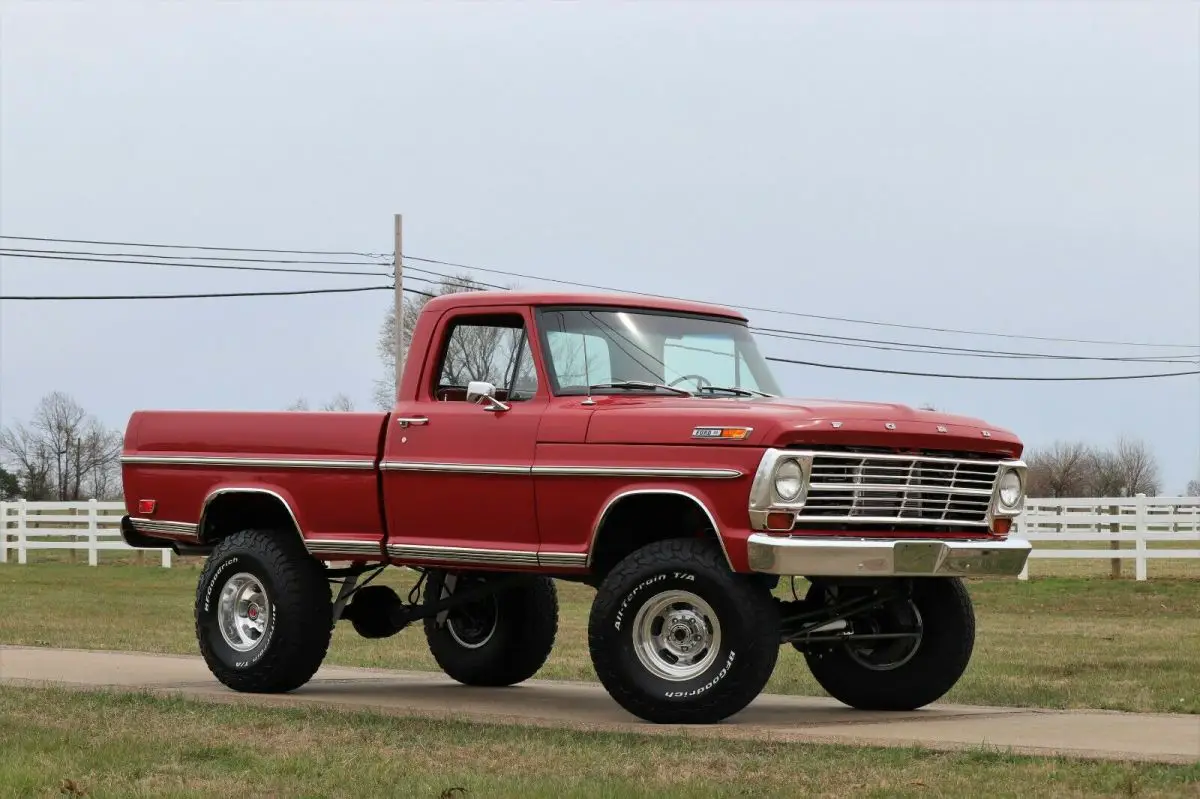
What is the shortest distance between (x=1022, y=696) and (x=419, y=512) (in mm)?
4256

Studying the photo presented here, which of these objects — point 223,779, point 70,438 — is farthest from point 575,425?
point 70,438

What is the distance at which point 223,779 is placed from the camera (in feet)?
28.0

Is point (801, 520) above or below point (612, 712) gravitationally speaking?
above

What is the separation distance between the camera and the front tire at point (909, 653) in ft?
38.1

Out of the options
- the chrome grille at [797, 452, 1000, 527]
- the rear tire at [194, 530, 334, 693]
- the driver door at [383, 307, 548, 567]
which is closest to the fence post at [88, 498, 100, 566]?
the rear tire at [194, 530, 334, 693]

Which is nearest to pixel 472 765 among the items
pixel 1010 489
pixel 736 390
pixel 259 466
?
pixel 736 390

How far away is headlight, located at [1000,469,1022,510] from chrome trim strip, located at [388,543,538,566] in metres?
2.72

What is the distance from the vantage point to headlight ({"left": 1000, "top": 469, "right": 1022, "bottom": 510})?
37.1 ft

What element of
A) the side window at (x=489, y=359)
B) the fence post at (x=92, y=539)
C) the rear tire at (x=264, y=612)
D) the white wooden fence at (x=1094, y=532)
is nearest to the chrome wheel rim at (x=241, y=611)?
the rear tire at (x=264, y=612)

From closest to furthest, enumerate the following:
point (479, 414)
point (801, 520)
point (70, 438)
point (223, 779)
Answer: point (223, 779) < point (801, 520) < point (479, 414) < point (70, 438)

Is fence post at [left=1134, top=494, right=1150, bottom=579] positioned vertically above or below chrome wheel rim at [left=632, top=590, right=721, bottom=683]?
below

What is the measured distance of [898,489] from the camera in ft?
34.5

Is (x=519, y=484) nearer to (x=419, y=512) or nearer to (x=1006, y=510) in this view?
(x=419, y=512)

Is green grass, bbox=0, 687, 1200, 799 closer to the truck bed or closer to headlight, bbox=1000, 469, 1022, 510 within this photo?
the truck bed
